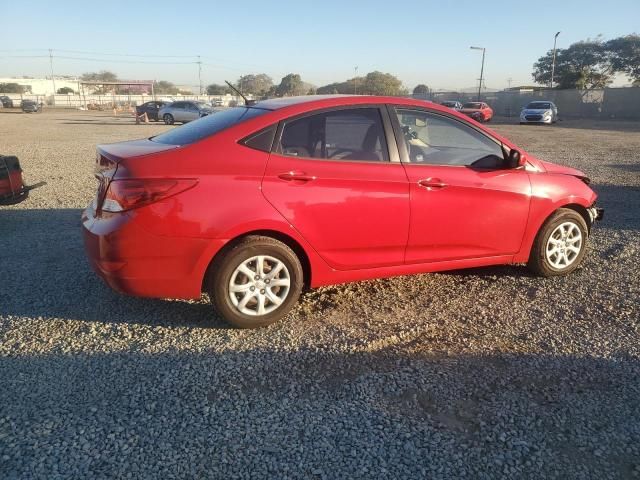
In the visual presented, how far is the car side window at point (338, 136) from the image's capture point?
3.84 m

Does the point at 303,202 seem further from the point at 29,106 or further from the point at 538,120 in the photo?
the point at 29,106

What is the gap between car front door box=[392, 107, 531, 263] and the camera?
414 centimetres

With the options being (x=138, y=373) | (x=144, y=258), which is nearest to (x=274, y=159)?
(x=144, y=258)

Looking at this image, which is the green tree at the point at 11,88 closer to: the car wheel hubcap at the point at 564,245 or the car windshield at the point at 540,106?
the car windshield at the point at 540,106

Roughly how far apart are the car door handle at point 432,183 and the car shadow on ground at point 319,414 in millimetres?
1318

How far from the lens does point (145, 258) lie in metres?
3.51

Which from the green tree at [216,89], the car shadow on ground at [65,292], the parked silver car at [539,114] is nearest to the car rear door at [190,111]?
the parked silver car at [539,114]

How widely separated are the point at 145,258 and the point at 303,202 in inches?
45.9

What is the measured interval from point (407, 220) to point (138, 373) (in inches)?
89.1

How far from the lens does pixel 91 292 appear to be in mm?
4465

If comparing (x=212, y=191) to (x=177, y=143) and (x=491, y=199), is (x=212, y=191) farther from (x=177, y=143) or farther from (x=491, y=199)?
(x=491, y=199)

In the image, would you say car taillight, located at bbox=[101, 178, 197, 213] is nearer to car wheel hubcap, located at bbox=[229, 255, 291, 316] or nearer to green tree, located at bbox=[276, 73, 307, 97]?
car wheel hubcap, located at bbox=[229, 255, 291, 316]

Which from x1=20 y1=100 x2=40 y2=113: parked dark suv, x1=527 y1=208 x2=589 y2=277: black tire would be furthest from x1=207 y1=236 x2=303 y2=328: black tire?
x1=20 y1=100 x2=40 y2=113: parked dark suv

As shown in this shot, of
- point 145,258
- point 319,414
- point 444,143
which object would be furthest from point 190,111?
point 319,414
